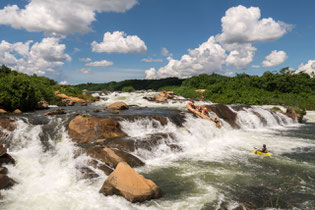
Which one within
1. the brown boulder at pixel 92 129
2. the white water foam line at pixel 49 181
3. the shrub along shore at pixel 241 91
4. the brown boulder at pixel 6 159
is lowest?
the white water foam line at pixel 49 181

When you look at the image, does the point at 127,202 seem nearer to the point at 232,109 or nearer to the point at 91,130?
the point at 91,130

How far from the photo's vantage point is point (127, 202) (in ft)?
26.6

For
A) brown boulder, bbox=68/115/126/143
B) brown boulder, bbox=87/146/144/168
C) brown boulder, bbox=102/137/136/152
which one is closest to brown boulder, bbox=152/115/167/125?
brown boulder, bbox=68/115/126/143

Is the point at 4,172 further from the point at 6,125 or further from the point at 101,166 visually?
the point at 6,125

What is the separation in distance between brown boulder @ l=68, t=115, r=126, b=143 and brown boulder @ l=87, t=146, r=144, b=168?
213cm

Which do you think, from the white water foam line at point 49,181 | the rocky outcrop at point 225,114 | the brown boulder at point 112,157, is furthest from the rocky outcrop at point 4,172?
the rocky outcrop at point 225,114

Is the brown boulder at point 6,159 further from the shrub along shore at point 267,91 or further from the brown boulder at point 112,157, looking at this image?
the shrub along shore at point 267,91

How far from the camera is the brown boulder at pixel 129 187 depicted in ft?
27.0

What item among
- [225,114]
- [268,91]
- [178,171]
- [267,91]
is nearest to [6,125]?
[178,171]

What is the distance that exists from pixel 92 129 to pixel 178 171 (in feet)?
22.0

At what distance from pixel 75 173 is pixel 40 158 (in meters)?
2.98

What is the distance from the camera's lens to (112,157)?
11.4 m

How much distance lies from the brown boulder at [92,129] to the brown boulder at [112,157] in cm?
213

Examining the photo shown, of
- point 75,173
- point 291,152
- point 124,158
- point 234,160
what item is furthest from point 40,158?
point 291,152
